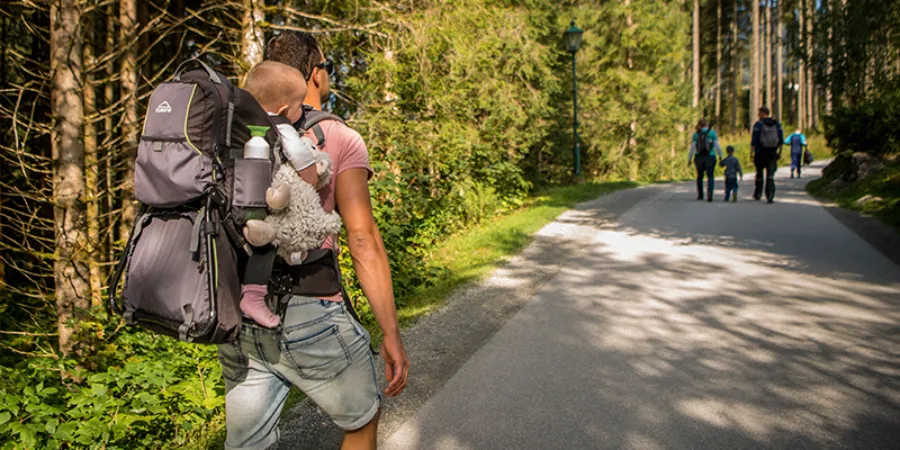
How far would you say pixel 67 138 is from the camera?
248 inches

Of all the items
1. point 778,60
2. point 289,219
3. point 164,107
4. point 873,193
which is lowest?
point 873,193

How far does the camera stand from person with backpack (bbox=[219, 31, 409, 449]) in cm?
201

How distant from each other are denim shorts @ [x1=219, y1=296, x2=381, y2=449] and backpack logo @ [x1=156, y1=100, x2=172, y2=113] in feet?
2.10

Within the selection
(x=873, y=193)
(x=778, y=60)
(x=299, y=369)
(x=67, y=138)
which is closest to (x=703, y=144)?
(x=873, y=193)

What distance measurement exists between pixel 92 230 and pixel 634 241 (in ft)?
22.8

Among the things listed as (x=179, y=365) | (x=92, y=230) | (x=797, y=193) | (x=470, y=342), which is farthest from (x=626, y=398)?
(x=797, y=193)

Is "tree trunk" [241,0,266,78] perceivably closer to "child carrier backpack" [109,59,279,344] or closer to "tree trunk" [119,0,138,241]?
"tree trunk" [119,0,138,241]

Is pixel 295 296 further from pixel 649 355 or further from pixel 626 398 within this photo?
pixel 649 355

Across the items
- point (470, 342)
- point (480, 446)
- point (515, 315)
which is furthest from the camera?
point (515, 315)

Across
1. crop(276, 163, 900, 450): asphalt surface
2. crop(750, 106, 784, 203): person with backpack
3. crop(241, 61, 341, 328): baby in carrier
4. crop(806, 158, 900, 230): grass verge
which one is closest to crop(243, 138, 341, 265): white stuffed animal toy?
crop(241, 61, 341, 328): baby in carrier

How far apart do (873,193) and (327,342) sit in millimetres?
13810

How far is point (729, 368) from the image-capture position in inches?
182

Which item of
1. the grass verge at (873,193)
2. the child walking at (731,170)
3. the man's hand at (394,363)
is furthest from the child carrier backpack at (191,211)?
the child walking at (731,170)

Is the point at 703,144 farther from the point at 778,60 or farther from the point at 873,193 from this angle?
the point at 778,60
